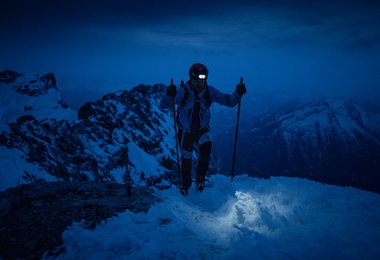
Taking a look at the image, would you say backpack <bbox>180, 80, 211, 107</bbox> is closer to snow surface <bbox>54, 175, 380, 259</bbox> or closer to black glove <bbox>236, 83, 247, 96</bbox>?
black glove <bbox>236, 83, 247, 96</bbox>

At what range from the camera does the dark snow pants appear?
26.3 feet

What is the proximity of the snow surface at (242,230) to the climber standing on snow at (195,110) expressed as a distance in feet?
4.31

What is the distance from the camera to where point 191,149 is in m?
8.06

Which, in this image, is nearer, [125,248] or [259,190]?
[125,248]

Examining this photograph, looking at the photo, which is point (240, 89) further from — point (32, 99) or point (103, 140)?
point (32, 99)

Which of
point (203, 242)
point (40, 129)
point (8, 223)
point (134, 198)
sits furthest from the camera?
point (40, 129)

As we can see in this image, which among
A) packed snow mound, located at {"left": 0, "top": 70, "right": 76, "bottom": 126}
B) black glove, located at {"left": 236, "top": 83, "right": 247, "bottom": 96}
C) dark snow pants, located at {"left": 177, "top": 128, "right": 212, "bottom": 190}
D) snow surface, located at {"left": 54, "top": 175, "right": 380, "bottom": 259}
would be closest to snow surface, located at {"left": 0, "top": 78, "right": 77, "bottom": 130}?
packed snow mound, located at {"left": 0, "top": 70, "right": 76, "bottom": 126}

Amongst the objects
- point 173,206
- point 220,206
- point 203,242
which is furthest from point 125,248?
point 220,206

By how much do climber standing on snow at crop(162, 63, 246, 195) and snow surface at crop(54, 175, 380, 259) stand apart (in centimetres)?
131

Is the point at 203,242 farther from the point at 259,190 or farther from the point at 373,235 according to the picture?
the point at 259,190

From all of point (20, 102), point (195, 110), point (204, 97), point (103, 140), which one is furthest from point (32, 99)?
point (204, 97)

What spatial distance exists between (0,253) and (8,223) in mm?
1081

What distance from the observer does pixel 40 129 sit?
42.5m

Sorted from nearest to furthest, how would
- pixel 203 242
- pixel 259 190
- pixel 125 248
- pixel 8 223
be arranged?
pixel 125 248
pixel 203 242
pixel 8 223
pixel 259 190
